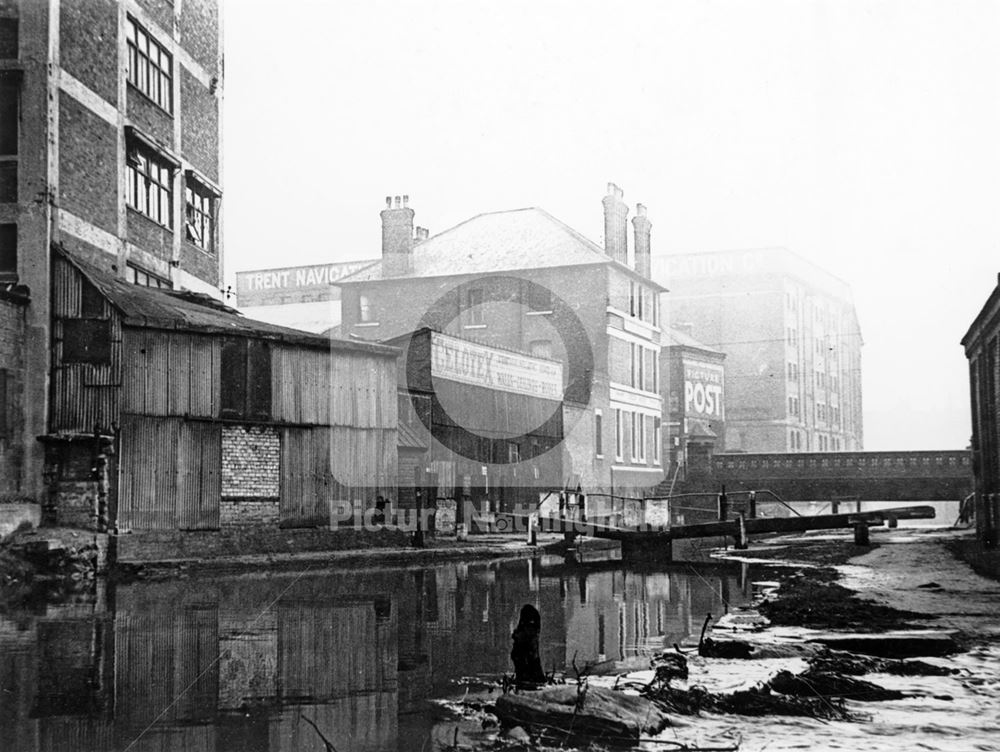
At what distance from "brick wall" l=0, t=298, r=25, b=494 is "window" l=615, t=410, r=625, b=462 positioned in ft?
96.3

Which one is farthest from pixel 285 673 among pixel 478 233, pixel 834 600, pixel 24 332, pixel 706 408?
pixel 706 408

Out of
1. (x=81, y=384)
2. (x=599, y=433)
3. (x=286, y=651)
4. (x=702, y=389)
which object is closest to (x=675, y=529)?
(x=81, y=384)

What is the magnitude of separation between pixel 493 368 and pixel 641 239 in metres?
18.1

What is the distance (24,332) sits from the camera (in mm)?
19469

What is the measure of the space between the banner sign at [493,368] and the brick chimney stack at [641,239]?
11506 mm

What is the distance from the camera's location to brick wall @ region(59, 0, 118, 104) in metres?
21.4

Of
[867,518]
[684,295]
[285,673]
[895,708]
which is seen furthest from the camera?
[684,295]

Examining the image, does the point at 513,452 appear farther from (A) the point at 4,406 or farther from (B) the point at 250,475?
(A) the point at 4,406

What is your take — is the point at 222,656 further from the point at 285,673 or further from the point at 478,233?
the point at 478,233

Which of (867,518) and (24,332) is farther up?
(24,332)

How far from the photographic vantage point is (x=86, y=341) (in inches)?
780

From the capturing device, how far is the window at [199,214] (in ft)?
93.0

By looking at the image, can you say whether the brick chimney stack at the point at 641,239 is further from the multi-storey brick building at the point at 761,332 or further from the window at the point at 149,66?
the window at the point at 149,66

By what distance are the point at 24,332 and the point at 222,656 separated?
12.7 metres
